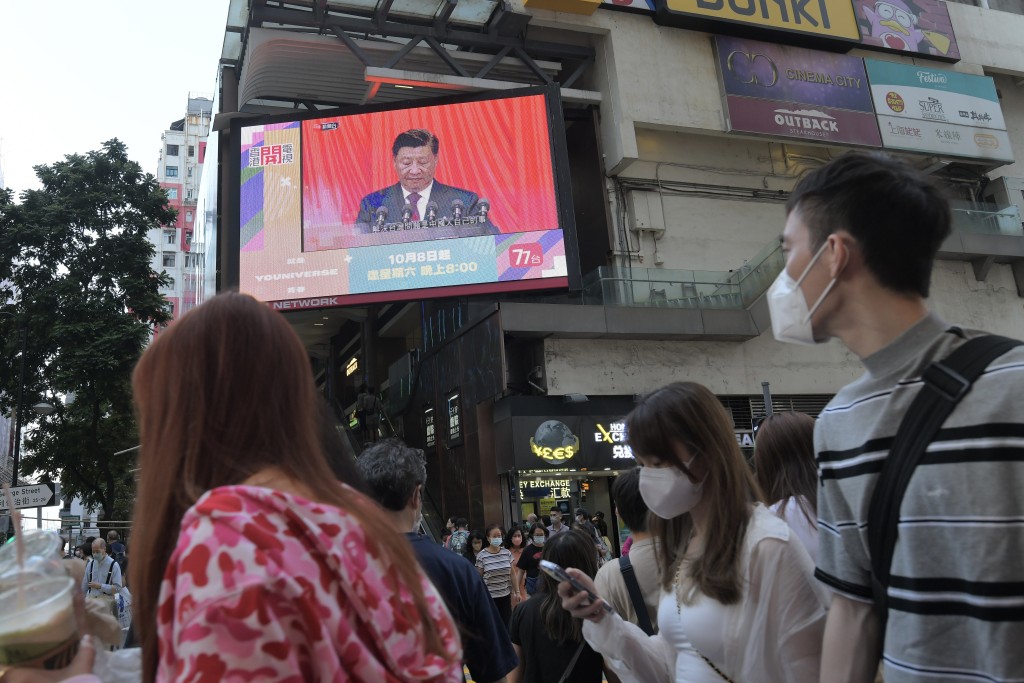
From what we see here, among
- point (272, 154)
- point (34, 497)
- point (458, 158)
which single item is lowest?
point (34, 497)

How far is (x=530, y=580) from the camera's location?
28.2 ft

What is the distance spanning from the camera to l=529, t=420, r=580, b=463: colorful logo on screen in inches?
625

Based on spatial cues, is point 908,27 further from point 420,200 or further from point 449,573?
point 449,573

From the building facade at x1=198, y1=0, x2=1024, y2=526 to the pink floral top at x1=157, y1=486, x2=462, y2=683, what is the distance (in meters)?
14.8

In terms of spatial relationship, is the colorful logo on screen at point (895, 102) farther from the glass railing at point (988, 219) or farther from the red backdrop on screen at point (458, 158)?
the red backdrop on screen at point (458, 158)

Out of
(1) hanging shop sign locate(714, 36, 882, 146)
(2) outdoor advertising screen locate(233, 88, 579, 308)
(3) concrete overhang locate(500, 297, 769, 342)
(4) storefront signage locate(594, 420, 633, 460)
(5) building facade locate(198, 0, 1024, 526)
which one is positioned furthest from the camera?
(1) hanging shop sign locate(714, 36, 882, 146)

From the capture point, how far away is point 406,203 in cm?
1598

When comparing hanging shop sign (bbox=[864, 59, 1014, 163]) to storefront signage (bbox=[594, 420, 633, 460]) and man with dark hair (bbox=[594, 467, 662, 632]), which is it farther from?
man with dark hair (bbox=[594, 467, 662, 632])

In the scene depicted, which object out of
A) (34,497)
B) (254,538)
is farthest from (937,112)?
(254,538)

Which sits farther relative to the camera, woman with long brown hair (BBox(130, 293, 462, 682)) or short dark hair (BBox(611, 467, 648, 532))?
short dark hair (BBox(611, 467, 648, 532))

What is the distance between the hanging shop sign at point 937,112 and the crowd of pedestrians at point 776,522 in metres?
20.4

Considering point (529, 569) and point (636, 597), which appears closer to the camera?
point (636, 597)

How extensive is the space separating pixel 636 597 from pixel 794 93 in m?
19.1

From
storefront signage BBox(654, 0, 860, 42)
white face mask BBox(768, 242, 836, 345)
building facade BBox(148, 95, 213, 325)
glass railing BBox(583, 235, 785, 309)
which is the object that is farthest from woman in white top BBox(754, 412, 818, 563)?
building facade BBox(148, 95, 213, 325)
